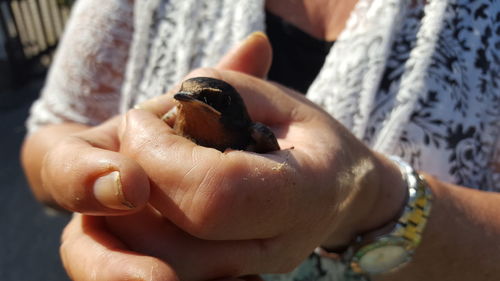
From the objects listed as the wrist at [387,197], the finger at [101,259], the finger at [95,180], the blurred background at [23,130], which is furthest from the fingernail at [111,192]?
the blurred background at [23,130]

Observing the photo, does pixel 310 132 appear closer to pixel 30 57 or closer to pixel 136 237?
pixel 136 237

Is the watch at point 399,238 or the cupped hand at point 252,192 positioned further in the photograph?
the watch at point 399,238

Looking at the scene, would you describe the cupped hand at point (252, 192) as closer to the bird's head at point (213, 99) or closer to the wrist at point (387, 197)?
the wrist at point (387, 197)

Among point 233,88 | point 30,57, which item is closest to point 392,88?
point 233,88

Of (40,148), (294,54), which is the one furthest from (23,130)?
(294,54)

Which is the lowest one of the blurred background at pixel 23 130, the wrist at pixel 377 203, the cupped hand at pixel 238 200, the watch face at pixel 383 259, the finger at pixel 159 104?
the blurred background at pixel 23 130

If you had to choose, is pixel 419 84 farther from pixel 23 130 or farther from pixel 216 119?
pixel 23 130
